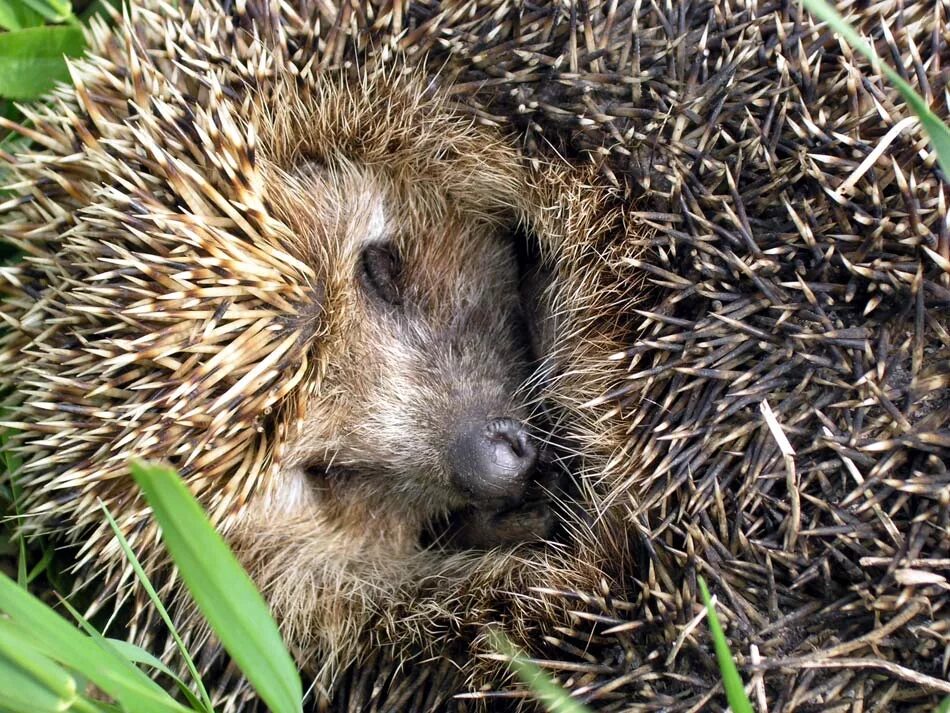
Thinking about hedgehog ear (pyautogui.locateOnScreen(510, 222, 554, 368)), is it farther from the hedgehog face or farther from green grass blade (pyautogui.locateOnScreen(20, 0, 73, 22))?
green grass blade (pyautogui.locateOnScreen(20, 0, 73, 22))

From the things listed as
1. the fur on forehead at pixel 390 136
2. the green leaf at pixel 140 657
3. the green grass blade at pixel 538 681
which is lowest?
the green grass blade at pixel 538 681

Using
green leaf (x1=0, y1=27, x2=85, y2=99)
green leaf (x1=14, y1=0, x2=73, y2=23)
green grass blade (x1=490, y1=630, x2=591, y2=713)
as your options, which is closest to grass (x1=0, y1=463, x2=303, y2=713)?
green grass blade (x1=490, y1=630, x2=591, y2=713)

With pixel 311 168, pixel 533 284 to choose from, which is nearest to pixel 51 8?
pixel 311 168

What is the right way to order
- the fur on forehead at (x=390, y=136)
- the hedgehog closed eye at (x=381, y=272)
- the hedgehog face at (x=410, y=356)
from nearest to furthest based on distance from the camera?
the fur on forehead at (x=390, y=136)
the hedgehog face at (x=410, y=356)
the hedgehog closed eye at (x=381, y=272)

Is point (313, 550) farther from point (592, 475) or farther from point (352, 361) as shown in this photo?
point (592, 475)

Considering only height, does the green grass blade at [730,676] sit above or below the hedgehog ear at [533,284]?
below

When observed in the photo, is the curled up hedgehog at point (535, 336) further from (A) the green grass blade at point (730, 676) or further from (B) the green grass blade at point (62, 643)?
(B) the green grass blade at point (62, 643)

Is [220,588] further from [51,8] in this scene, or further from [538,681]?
[51,8]

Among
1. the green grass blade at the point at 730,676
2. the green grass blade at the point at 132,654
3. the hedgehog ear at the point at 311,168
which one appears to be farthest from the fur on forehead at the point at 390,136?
the green grass blade at the point at 730,676
